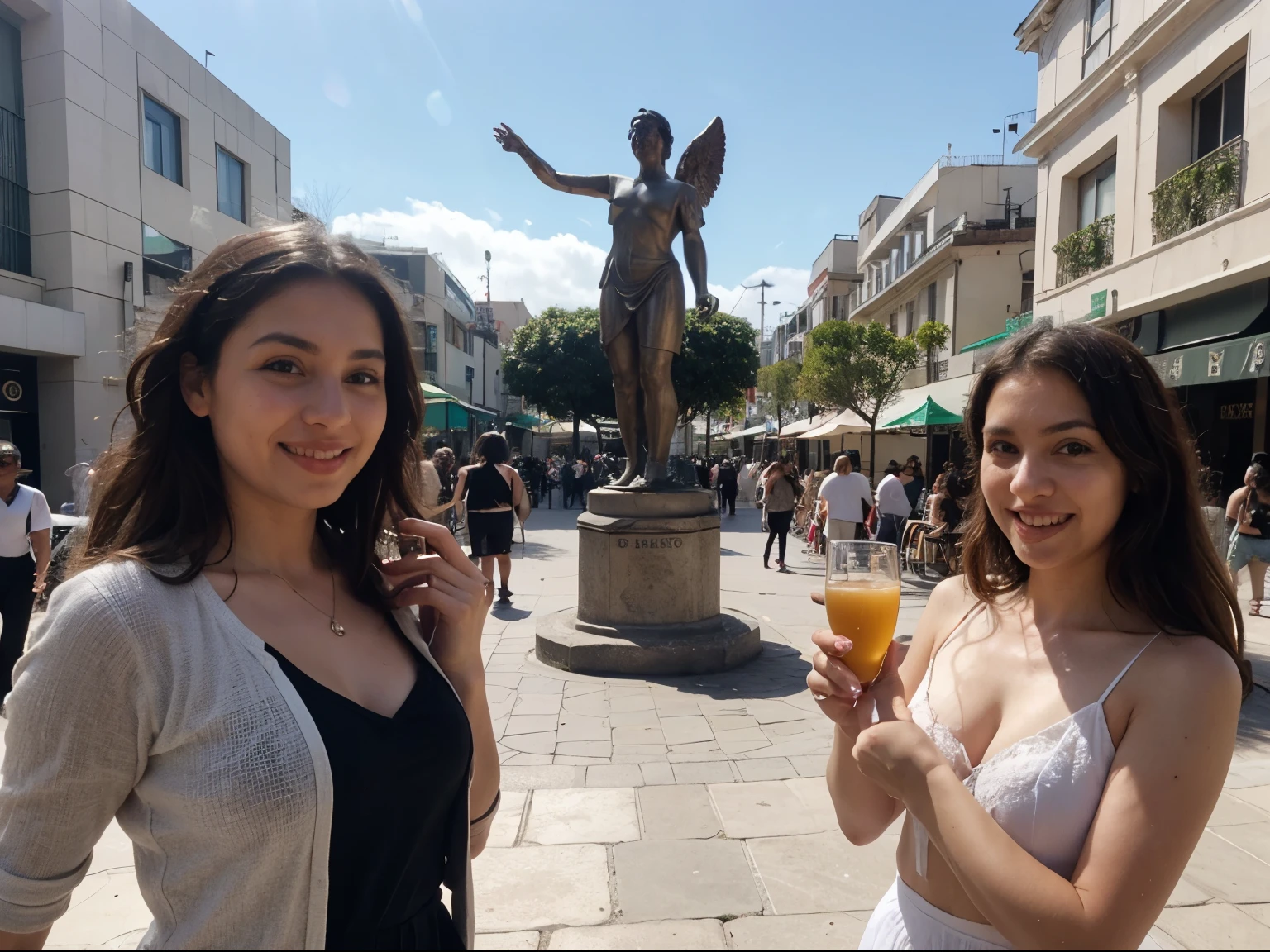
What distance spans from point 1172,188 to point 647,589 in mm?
10669

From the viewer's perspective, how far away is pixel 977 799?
1.27 m

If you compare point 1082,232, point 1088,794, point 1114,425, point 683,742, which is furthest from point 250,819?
point 1082,232

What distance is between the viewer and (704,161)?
237 inches

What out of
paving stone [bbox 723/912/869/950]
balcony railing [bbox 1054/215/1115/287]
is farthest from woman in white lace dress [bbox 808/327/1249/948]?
balcony railing [bbox 1054/215/1115/287]

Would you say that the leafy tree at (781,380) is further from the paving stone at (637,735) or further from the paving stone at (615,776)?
the paving stone at (615,776)

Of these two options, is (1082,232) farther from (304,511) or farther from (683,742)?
(304,511)

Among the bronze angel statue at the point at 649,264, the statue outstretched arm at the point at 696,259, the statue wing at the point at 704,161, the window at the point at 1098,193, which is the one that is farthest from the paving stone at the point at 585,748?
the window at the point at 1098,193

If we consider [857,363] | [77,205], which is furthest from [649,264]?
[857,363]

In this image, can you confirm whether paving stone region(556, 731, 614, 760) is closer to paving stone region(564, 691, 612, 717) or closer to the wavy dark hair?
paving stone region(564, 691, 612, 717)

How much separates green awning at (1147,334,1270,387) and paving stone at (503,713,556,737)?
779cm

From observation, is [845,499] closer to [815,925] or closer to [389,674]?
[815,925]

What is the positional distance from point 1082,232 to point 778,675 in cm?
1199

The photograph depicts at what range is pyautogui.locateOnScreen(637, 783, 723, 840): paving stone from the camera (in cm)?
301

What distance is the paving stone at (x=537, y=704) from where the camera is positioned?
4477mm
